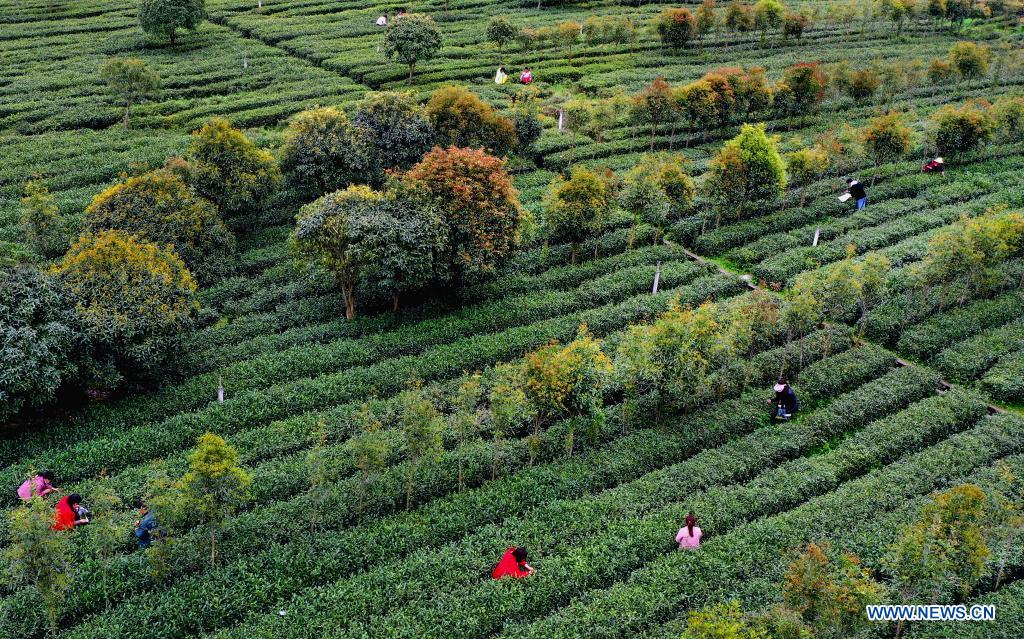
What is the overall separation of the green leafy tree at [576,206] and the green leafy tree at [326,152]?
936 cm

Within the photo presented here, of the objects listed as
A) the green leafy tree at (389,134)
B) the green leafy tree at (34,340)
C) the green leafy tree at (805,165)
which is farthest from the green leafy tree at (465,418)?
the green leafy tree at (805,165)

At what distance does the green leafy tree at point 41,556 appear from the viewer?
1677 cm

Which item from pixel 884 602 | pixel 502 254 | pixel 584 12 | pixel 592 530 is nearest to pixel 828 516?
pixel 884 602

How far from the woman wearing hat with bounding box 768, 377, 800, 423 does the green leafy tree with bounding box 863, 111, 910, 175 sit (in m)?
19.8

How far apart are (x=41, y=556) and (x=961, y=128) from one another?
43.9 meters

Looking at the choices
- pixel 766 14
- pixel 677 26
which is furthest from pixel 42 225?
pixel 766 14

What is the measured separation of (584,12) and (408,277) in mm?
51192

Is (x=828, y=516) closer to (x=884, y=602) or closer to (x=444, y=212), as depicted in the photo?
(x=884, y=602)

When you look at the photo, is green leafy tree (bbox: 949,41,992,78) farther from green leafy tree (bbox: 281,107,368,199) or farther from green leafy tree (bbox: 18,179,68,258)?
green leafy tree (bbox: 18,179,68,258)

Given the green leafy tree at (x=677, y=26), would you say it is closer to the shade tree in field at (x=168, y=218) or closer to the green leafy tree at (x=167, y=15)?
the green leafy tree at (x=167, y=15)

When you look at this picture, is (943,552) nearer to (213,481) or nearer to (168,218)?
(213,481)

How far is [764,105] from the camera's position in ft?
149

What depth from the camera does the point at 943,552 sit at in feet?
56.0

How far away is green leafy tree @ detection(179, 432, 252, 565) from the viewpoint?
60.5 feet
